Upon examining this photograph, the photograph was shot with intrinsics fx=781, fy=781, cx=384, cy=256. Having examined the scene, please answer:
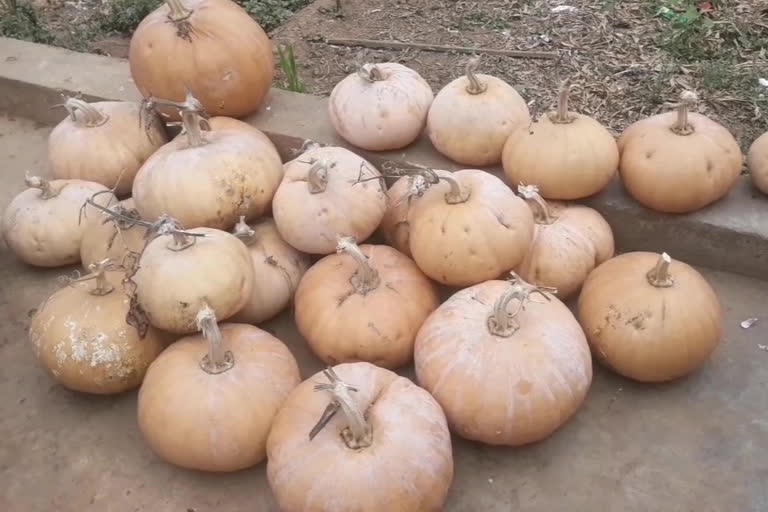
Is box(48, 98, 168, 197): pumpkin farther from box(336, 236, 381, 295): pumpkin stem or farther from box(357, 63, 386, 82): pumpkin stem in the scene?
box(336, 236, 381, 295): pumpkin stem

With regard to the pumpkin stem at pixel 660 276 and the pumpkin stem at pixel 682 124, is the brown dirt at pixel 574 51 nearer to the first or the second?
the pumpkin stem at pixel 682 124

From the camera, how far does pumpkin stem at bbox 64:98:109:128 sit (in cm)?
344

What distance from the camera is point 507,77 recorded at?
181 inches

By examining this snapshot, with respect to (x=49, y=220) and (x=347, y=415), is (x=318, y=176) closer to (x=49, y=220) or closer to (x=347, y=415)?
(x=347, y=415)

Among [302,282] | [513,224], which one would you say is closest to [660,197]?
[513,224]

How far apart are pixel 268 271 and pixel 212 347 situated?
593 mm

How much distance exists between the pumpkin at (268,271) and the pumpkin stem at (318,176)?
0.30m

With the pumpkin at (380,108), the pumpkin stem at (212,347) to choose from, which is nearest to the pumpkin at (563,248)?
the pumpkin at (380,108)

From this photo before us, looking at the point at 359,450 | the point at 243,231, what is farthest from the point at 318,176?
the point at 359,450

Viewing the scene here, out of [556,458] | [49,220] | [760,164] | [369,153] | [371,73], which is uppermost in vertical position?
[371,73]

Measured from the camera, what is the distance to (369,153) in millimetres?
3389

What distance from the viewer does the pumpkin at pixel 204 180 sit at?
2.92 meters

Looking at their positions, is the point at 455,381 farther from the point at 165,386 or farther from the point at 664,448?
the point at 165,386

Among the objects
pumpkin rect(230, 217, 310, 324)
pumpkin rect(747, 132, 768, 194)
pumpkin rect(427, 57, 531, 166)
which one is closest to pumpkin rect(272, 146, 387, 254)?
pumpkin rect(230, 217, 310, 324)
